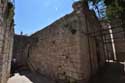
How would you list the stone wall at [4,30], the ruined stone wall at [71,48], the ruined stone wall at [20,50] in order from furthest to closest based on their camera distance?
the ruined stone wall at [20,50] → the ruined stone wall at [71,48] → the stone wall at [4,30]

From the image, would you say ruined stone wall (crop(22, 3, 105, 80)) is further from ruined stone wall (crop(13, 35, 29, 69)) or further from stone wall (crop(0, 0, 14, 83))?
ruined stone wall (crop(13, 35, 29, 69))

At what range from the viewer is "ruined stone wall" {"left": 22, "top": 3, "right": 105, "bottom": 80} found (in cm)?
427

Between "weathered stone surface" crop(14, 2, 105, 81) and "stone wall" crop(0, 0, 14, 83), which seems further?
"weathered stone surface" crop(14, 2, 105, 81)

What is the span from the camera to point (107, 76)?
15.2 feet

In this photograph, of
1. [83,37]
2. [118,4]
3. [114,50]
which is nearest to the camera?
[83,37]

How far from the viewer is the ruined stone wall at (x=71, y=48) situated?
4.27 metres

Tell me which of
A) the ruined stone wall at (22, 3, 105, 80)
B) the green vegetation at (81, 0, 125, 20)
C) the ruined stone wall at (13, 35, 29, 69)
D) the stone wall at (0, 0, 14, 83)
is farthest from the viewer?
the ruined stone wall at (13, 35, 29, 69)

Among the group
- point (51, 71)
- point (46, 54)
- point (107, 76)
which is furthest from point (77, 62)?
point (46, 54)

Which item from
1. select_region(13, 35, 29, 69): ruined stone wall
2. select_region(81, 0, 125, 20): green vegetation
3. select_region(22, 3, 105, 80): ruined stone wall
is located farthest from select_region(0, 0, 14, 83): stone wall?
select_region(13, 35, 29, 69): ruined stone wall

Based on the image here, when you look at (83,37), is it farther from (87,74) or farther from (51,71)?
(51,71)

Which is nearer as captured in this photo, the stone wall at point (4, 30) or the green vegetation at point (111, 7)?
the stone wall at point (4, 30)

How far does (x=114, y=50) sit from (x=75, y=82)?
5.87 m

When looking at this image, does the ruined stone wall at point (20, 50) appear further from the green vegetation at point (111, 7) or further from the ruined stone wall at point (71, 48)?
the green vegetation at point (111, 7)

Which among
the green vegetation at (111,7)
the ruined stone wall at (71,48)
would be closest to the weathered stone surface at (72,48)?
the ruined stone wall at (71,48)
